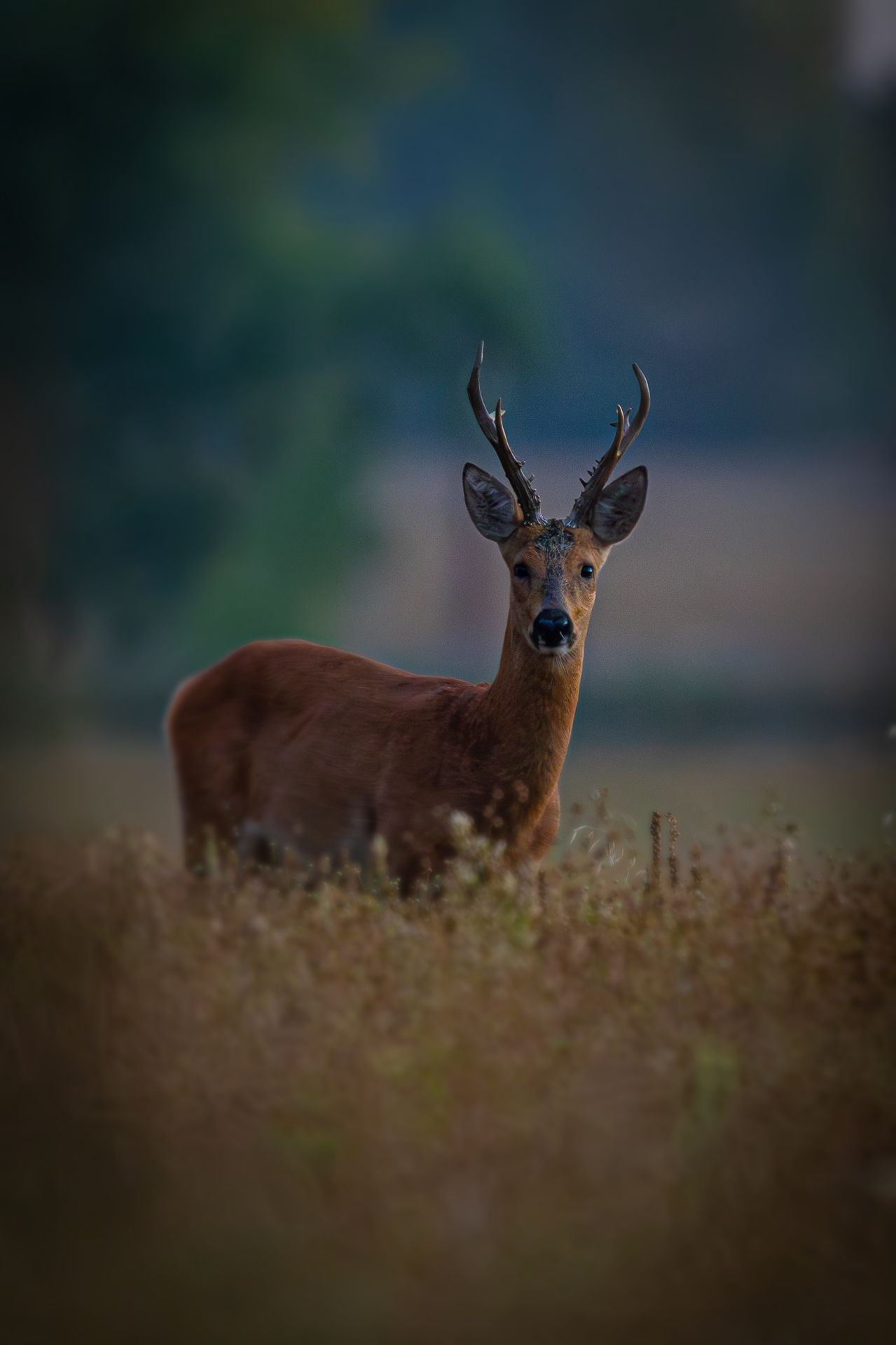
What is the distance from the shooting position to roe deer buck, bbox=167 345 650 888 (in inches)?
181

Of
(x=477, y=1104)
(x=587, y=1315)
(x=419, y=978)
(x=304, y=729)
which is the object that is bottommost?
(x=587, y=1315)

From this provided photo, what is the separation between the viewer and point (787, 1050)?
293 centimetres

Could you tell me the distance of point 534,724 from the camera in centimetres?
461

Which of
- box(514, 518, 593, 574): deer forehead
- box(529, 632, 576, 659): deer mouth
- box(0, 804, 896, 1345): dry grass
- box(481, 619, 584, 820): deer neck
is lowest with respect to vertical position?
box(0, 804, 896, 1345): dry grass

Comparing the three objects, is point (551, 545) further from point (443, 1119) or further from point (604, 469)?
point (443, 1119)

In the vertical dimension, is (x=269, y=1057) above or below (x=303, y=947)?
below

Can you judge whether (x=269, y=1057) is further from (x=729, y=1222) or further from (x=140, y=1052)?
(x=729, y=1222)

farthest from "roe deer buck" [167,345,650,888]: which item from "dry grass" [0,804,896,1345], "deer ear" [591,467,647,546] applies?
"dry grass" [0,804,896,1345]

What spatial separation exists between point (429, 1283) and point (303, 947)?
1.26 meters

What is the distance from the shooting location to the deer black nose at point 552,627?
4430 millimetres

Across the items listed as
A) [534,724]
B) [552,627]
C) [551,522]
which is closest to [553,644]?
[552,627]

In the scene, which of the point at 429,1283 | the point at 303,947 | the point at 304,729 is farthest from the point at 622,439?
the point at 429,1283

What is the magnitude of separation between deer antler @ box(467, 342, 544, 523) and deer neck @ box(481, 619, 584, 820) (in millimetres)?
462

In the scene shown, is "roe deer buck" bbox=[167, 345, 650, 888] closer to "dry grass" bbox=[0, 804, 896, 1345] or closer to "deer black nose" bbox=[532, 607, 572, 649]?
"deer black nose" bbox=[532, 607, 572, 649]
